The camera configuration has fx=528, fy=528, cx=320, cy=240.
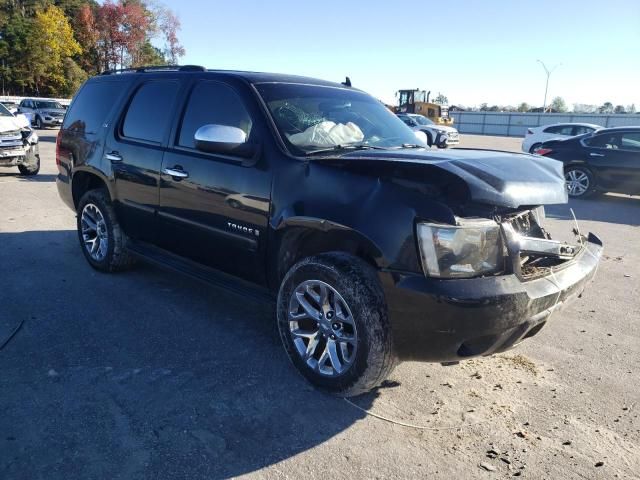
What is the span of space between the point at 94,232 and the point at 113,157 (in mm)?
965

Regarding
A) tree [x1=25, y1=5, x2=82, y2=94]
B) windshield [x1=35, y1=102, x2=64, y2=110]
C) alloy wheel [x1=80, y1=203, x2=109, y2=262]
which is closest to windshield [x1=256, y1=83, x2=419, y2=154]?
alloy wheel [x1=80, y1=203, x2=109, y2=262]

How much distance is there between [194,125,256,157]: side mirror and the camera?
11.4 feet

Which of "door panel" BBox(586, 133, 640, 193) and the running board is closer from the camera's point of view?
the running board

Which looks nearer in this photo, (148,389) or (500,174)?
(500,174)

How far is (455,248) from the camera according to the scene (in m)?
2.73

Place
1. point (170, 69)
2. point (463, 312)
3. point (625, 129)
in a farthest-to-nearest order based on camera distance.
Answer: point (625, 129), point (170, 69), point (463, 312)

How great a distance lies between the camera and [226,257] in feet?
12.6

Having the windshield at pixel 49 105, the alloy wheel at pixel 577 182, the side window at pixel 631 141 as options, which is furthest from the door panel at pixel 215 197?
the windshield at pixel 49 105

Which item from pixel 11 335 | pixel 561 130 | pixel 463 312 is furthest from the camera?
pixel 561 130

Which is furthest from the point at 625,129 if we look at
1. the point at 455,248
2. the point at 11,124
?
the point at 11,124

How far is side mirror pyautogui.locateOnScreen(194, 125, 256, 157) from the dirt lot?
55.3 inches

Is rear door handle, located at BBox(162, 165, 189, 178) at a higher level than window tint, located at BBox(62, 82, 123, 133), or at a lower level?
lower

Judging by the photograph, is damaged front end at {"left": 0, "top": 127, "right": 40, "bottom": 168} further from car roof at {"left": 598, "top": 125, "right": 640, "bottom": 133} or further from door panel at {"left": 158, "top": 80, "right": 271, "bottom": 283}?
car roof at {"left": 598, "top": 125, "right": 640, "bottom": 133}

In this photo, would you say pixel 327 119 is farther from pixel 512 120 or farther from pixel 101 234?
pixel 512 120
